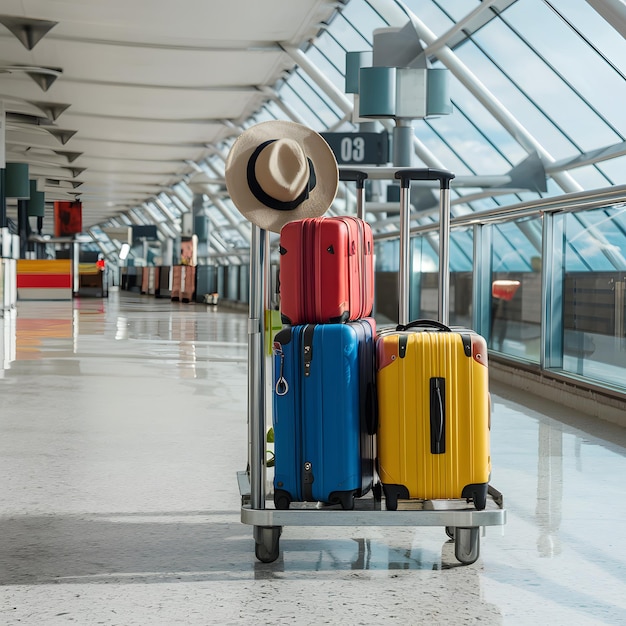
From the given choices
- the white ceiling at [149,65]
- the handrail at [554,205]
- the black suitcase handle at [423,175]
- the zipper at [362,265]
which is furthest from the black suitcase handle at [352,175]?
the white ceiling at [149,65]

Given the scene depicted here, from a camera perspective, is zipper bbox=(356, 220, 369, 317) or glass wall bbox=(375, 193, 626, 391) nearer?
zipper bbox=(356, 220, 369, 317)

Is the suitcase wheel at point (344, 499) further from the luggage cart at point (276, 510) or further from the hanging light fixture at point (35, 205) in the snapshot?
the hanging light fixture at point (35, 205)

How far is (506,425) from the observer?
645 centimetres

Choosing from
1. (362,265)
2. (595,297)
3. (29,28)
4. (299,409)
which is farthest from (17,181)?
(299,409)

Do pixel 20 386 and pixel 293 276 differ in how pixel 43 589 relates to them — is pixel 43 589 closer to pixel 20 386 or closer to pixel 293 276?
Answer: pixel 293 276

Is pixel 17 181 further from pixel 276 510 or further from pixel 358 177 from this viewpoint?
pixel 276 510

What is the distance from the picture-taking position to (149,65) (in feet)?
89.2

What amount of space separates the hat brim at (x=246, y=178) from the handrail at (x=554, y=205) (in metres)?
3.37

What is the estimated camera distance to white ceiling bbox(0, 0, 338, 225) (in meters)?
22.3

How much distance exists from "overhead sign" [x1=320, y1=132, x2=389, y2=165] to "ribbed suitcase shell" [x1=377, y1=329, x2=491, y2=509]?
6995 millimetres

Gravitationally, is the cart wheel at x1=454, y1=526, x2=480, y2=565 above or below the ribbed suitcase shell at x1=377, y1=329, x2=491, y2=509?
below

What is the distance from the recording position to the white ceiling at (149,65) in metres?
22.3

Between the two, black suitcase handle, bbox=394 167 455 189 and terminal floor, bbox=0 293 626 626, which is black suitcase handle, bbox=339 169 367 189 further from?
terminal floor, bbox=0 293 626 626

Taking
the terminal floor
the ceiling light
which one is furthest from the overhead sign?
the ceiling light
